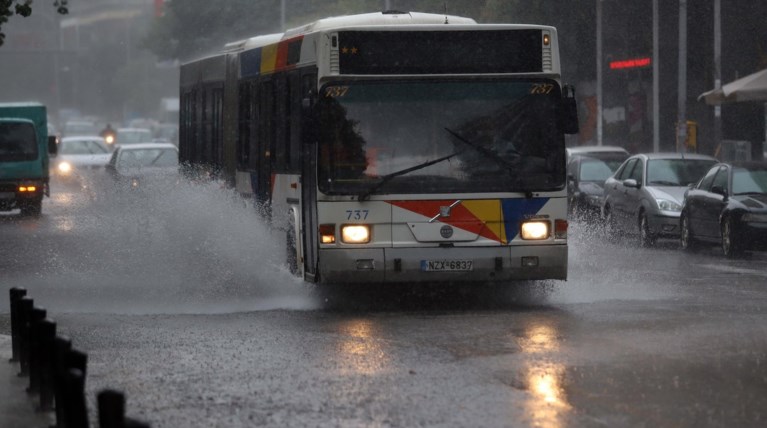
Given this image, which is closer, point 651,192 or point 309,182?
A: point 309,182

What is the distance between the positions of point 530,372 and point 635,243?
15115 millimetres

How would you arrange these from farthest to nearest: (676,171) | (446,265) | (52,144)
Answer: (52,144) → (676,171) → (446,265)

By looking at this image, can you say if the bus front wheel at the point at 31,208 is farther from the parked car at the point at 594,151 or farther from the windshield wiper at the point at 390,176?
the windshield wiper at the point at 390,176

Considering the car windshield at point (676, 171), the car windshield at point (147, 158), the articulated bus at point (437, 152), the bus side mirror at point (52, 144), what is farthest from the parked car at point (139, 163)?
the articulated bus at point (437, 152)

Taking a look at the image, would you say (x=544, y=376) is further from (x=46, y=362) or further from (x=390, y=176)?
(x=390, y=176)

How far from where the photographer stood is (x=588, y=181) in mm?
30562

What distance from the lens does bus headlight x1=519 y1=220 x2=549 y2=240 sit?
13.9 meters

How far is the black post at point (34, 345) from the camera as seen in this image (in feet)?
29.8

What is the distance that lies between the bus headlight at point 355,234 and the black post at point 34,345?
442 cm

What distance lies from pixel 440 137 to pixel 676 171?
41.2 ft

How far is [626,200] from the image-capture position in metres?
25.7

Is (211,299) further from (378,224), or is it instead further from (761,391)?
(761,391)

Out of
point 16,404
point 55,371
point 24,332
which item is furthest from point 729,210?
point 55,371

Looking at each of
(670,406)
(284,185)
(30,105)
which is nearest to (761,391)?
(670,406)
